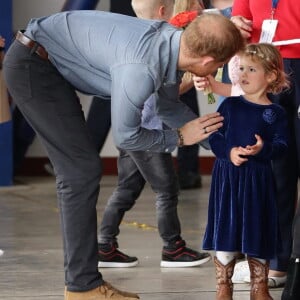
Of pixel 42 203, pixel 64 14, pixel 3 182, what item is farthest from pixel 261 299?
pixel 3 182

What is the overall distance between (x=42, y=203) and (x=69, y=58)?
12.2 feet

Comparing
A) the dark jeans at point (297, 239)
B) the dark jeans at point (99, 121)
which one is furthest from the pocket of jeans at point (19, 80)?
the dark jeans at point (99, 121)

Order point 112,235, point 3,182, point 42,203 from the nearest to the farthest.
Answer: point 112,235 → point 42,203 → point 3,182

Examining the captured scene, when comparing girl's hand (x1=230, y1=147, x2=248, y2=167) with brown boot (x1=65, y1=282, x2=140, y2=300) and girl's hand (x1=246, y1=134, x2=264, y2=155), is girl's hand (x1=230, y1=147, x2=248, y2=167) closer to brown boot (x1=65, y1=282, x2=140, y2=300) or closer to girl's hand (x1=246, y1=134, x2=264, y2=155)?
girl's hand (x1=246, y1=134, x2=264, y2=155)

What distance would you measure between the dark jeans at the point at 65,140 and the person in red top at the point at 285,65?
3.09ft

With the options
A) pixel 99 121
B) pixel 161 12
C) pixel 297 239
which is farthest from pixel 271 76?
pixel 99 121

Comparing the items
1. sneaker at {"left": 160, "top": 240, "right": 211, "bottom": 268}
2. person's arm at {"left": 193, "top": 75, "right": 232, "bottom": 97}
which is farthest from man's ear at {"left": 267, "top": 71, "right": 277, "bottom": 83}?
sneaker at {"left": 160, "top": 240, "right": 211, "bottom": 268}

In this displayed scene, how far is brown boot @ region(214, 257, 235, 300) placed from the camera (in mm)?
4762

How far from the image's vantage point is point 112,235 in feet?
18.9

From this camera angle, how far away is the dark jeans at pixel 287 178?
16.6 feet

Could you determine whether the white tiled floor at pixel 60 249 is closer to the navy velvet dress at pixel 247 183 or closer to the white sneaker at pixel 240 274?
the white sneaker at pixel 240 274

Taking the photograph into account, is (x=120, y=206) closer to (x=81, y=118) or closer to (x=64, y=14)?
(x=81, y=118)

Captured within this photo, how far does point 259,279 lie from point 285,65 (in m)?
1.05

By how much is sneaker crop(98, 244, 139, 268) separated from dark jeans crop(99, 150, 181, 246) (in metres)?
0.04
